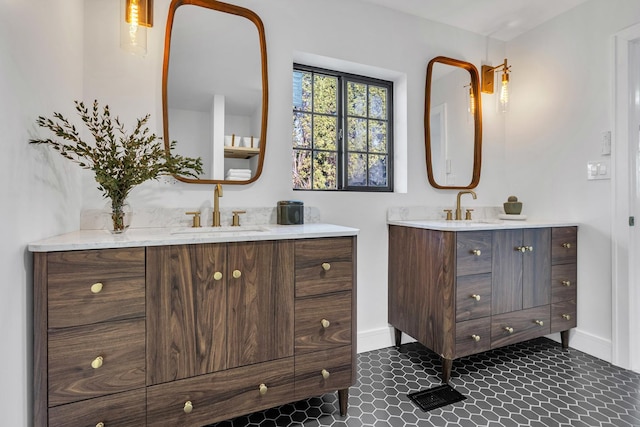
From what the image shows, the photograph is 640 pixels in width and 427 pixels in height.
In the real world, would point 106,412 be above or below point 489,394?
above

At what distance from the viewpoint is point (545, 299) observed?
7.05 feet

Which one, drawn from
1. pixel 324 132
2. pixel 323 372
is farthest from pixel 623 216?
pixel 323 372

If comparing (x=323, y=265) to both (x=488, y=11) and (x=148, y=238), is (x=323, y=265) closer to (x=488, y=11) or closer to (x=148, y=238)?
(x=148, y=238)

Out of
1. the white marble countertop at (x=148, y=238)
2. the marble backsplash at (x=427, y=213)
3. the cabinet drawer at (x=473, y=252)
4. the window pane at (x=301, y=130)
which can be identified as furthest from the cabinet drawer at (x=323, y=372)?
the window pane at (x=301, y=130)

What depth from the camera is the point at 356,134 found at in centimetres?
238

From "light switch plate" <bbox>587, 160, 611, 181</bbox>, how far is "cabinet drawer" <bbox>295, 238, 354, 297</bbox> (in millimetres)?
1836

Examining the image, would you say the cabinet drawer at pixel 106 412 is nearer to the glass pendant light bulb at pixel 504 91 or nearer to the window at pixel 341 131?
the window at pixel 341 131

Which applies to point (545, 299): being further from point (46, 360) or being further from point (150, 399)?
point (46, 360)

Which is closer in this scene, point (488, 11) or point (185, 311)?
point (185, 311)

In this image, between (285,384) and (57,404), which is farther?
(285,384)

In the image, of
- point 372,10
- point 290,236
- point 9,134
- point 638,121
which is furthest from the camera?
point 372,10

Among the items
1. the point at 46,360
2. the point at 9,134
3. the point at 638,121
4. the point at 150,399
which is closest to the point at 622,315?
the point at 638,121

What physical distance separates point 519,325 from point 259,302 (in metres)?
1.68

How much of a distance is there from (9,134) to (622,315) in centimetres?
315
